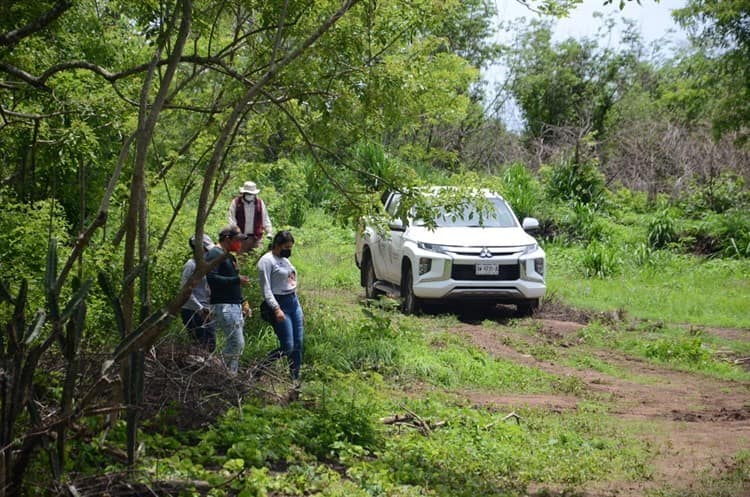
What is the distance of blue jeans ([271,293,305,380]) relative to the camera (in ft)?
31.7

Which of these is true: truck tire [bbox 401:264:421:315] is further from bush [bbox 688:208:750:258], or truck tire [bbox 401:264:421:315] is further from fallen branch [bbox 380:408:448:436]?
bush [bbox 688:208:750:258]

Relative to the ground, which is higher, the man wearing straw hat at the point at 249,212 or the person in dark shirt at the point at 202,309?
the man wearing straw hat at the point at 249,212

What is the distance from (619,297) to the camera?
17.2m

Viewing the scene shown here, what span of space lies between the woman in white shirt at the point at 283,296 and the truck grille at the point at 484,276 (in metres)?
5.14

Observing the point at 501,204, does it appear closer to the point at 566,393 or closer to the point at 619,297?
the point at 619,297

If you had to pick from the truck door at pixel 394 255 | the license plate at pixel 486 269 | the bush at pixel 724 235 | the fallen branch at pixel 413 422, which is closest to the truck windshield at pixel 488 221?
the truck door at pixel 394 255

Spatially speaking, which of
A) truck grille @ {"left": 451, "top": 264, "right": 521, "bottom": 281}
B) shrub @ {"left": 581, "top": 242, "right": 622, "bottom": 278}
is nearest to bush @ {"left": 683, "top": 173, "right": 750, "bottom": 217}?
shrub @ {"left": 581, "top": 242, "right": 622, "bottom": 278}

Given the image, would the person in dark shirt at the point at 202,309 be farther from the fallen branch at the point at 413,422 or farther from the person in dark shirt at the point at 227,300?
the fallen branch at the point at 413,422

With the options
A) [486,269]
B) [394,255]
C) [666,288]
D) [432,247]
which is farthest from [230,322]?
[666,288]

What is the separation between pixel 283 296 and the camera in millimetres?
9789

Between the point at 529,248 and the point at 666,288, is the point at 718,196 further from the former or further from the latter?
the point at 529,248

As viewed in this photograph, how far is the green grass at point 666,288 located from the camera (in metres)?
15.9

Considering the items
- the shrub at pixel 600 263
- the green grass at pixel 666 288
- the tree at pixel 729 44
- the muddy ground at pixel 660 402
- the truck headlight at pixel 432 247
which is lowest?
the muddy ground at pixel 660 402

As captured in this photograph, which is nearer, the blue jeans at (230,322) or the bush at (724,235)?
the blue jeans at (230,322)
